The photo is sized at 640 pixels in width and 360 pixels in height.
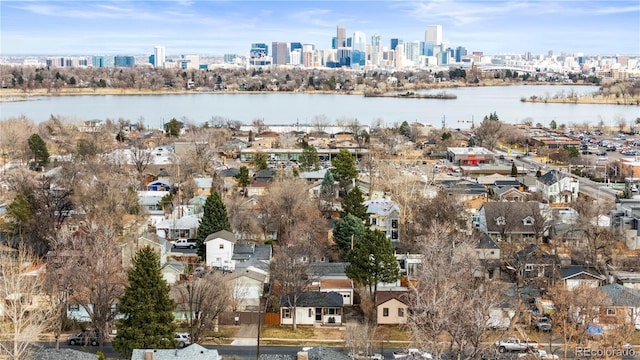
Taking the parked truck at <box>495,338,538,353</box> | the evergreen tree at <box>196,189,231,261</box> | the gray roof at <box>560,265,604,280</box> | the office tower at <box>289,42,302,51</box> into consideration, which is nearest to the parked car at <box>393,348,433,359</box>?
the parked truck at <box>495,338,538,353</box>

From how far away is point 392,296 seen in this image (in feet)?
21.6

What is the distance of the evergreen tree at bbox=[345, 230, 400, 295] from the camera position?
264 inches

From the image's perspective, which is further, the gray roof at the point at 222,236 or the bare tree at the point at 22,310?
the gray roof at the point at 222,236

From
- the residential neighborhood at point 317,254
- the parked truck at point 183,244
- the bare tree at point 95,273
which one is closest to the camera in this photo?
the residential neighborhood at point 317,254

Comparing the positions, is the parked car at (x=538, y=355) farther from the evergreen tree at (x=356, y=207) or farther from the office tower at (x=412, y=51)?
the office tower at (x=412, y=51)

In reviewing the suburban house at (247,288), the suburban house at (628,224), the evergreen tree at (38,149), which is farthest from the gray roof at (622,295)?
the evergreen tree at (38,149)

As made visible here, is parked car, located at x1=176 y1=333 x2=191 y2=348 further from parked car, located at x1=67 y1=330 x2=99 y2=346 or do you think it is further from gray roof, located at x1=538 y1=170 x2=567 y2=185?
gray roof, located at x1=538 y1=170 x2=567 y2=185

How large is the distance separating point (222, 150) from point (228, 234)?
9099 mm

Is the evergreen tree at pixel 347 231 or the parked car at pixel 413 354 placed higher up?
the evergreen tree at pixel 347 231

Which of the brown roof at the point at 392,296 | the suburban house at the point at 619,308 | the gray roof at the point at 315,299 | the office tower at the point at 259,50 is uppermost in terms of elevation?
the office tower at the point at 259,50

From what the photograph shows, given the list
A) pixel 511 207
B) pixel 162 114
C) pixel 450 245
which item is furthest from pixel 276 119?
pixel 450 245

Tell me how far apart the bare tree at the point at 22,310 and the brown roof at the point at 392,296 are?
2899mm

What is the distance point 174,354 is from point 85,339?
1.51 m

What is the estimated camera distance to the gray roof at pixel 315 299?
6.57 metres
